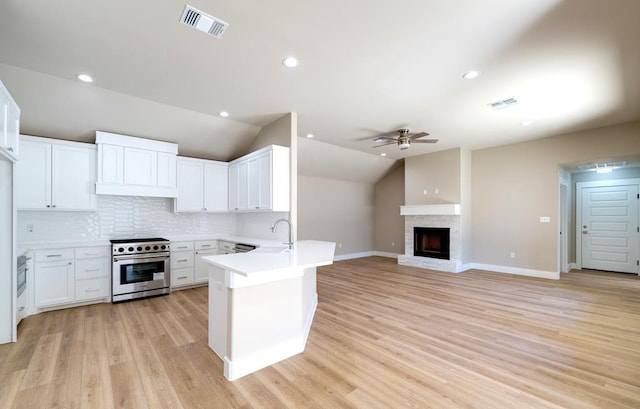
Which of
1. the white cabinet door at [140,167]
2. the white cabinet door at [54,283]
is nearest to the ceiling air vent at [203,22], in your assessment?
the white cabinet door at [140,167]

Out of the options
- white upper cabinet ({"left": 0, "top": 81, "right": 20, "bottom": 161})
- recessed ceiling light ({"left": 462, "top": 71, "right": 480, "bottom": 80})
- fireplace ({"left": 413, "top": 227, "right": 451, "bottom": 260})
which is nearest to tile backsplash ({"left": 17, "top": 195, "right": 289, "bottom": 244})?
white upper cabinet ({"left": 0, "top": 81, "right": 20, "bottom": 161})

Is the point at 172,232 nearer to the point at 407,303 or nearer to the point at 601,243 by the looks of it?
the point at 407,303

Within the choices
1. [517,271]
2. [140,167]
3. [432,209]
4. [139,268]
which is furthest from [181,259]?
[517,271]

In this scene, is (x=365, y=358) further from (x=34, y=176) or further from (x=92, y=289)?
(x=34, y=176)

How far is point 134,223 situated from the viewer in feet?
15.8

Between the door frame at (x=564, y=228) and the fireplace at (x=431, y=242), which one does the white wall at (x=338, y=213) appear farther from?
the door frame at (x=564, y=228)

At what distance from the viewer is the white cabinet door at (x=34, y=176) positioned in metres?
3.71

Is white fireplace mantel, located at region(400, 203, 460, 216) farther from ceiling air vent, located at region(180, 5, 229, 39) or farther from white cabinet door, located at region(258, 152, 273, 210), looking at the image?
ceiling air vent, located at region(180, 5, 229, 39)

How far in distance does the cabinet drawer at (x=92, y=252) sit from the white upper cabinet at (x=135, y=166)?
844mm

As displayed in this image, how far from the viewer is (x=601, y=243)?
6.61 meters

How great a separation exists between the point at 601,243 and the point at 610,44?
20.5 feet

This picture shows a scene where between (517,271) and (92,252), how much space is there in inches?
320

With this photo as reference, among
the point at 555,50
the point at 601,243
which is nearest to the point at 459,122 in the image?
the point at 555,50

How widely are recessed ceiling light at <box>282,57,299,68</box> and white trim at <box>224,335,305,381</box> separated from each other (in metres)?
2.78
